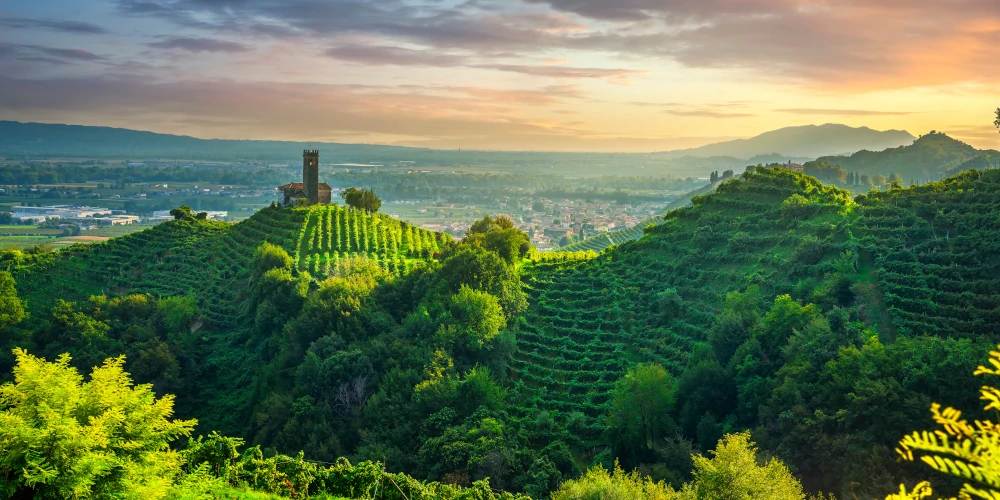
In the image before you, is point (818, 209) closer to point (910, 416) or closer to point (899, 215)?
point (899, 215)

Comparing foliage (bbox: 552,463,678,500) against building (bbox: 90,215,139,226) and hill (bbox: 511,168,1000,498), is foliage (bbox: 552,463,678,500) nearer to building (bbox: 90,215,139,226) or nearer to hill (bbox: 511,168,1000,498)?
hill (bbox: 511,168,1000,498)

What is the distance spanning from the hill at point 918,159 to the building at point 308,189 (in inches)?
3581

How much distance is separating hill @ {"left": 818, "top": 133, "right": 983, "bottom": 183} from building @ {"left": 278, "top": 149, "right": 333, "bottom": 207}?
298ft

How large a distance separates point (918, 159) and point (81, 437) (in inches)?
5668

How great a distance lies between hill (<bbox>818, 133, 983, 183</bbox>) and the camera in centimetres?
12025

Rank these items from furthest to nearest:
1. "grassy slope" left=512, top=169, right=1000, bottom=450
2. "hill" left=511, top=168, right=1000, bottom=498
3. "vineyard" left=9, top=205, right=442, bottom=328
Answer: "vineyard" left=9, top=205, right=442, bottom=328
"grassy slope" left=512, top=169, right=1000, bottom=450
"hill" left=511, top=168, right=1000, bottom=498

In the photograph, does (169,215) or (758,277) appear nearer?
(758,277)

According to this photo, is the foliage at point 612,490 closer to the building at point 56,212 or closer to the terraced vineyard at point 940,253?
the terraced vineyard at point 940,253

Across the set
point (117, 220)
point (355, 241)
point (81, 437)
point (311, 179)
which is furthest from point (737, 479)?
point (117, 220)

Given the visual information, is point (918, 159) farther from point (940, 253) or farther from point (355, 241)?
point (355, 241)

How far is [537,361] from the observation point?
40312 mm

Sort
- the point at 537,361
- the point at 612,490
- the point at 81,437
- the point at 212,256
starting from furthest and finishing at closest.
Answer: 1. the point at 212,256
2. the point at 537,361
3. the point at 612,490
4. the point at 81,437

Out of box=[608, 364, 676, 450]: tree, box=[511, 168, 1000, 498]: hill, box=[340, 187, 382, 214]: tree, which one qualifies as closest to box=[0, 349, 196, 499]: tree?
box=[608, 364, 676, 450]: tree

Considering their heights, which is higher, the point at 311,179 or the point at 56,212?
the point at 311,179
